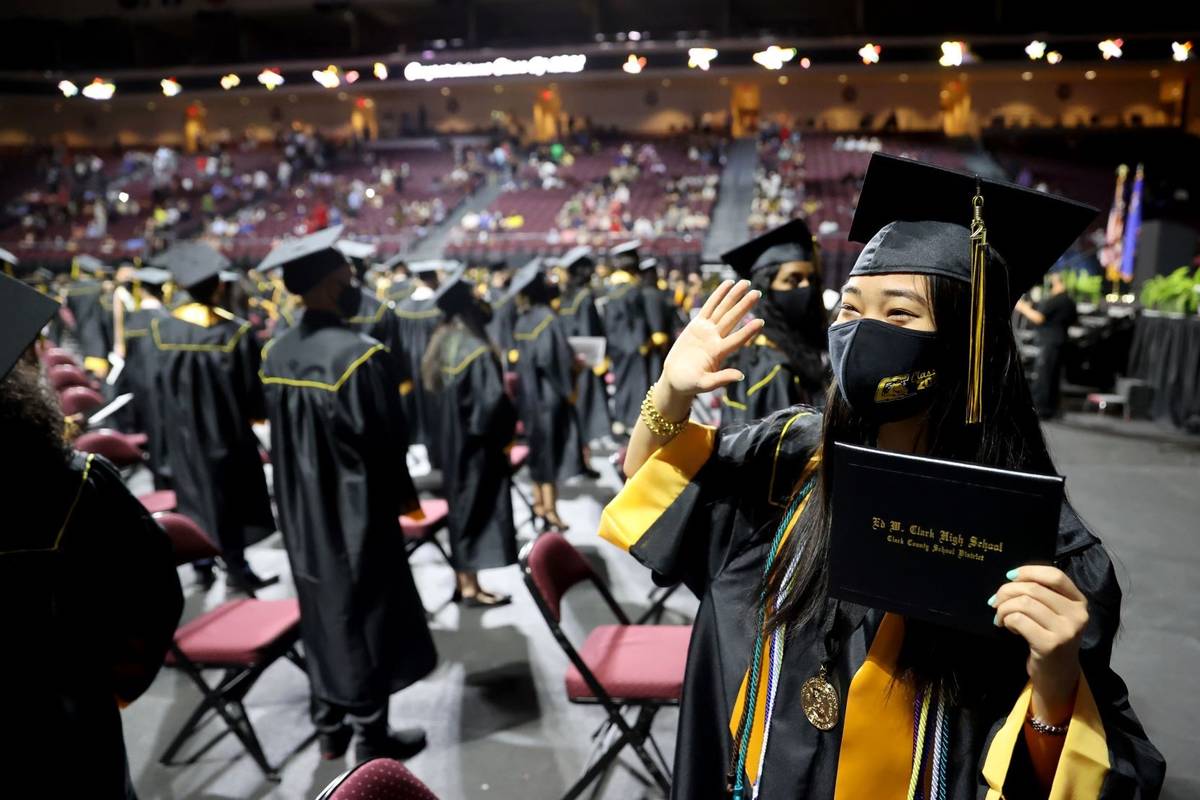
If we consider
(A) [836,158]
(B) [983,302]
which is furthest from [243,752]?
(A) [836,158]

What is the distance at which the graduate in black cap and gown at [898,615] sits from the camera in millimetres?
945

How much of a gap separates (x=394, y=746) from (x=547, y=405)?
316 centimetres

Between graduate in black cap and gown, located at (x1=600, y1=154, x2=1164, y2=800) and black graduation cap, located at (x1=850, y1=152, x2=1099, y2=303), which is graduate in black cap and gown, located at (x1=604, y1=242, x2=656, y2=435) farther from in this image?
black graduation cap, located at (x1=850, y1=152, x2=1099, y2=303)

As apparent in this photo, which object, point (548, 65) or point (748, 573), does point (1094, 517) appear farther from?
point (548, 65)

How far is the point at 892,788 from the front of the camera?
112 cm

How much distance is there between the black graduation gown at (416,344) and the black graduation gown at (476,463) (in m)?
2.73

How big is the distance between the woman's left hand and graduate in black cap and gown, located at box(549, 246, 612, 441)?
235 inches

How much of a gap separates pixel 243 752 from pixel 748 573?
8.78 ft

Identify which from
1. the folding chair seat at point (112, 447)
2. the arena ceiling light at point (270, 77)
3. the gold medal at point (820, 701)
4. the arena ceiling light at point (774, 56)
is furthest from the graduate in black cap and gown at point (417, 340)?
the arena ceiling light at point (270, 77)

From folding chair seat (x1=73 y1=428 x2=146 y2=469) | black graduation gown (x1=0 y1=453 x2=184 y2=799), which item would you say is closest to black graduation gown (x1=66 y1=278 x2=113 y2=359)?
folding chair seat (x1=73 y1=428 x2=146 y2=469)

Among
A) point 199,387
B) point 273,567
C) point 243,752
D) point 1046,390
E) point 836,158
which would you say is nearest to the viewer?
point 243,752

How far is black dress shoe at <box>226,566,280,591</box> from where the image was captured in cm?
448

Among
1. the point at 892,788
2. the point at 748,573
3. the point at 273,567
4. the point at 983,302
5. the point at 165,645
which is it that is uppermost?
the point at 983,302

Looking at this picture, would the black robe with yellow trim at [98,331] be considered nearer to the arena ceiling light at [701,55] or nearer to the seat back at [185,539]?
the seat back at [185,539]
